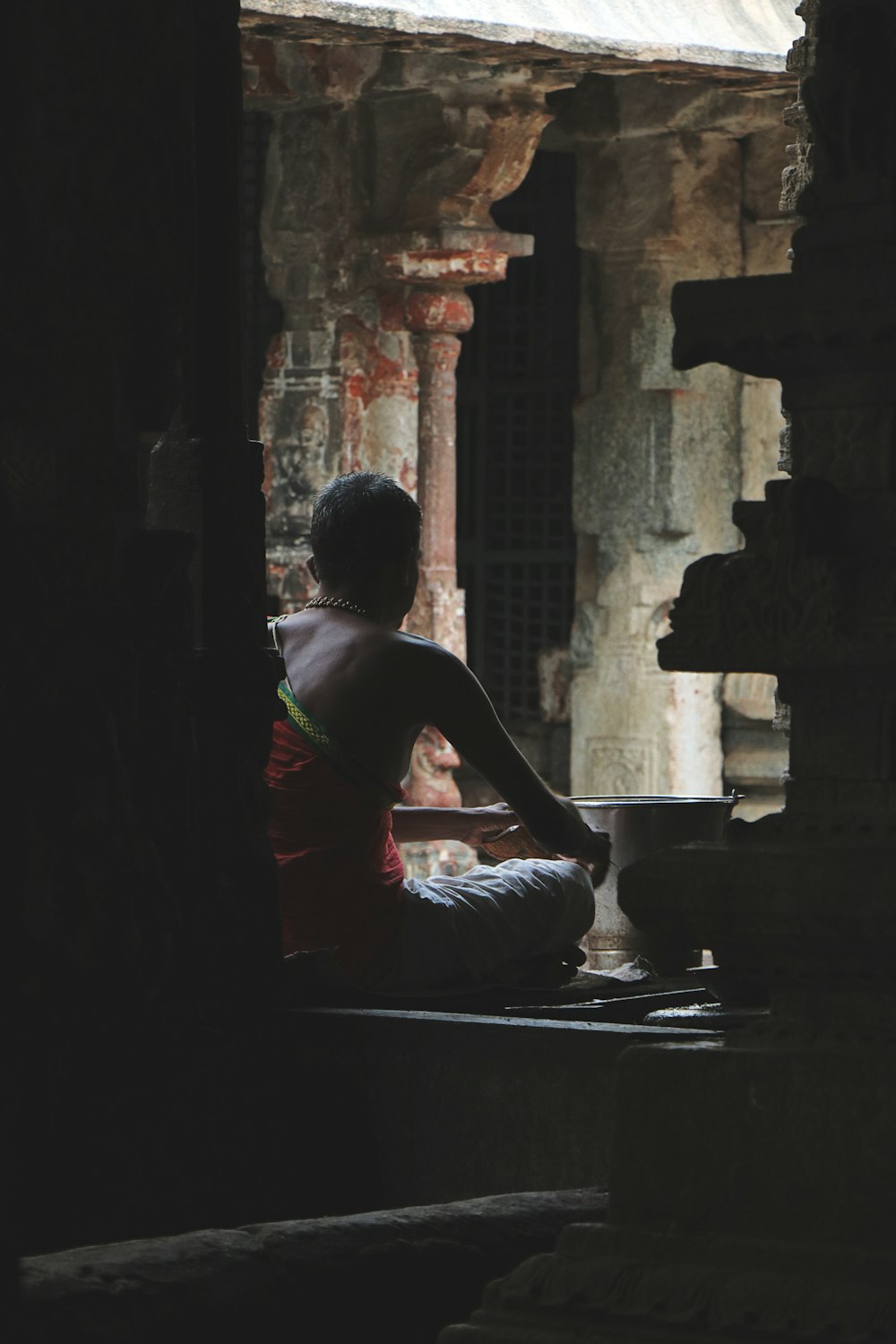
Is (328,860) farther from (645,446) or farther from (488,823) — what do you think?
(645,446)

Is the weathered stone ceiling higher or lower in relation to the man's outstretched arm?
higher

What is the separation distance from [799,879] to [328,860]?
2044mm

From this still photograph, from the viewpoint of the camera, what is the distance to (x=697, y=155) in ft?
39.5

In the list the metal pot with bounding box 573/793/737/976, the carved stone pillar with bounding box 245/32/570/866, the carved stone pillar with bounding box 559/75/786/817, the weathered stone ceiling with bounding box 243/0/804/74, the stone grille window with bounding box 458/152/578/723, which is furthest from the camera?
the stone grille window with bounding box 458/152/578/723

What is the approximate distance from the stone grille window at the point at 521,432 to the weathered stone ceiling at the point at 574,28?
2.14m

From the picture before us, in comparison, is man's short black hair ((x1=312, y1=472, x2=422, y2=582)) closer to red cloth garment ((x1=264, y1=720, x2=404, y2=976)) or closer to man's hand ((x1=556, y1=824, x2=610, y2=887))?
red cloth garment ((x1=264, y1=720, x2=404, y2=976))

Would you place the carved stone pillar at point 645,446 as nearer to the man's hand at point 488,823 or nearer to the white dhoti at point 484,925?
the man's hand at point 488,823

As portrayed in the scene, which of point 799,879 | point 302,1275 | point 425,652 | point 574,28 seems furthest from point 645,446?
point 799,879

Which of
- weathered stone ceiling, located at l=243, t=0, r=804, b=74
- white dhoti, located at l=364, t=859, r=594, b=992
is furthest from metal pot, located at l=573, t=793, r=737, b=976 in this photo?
weathered stone ceiling, located at l=243, t=0, r=804, b=74

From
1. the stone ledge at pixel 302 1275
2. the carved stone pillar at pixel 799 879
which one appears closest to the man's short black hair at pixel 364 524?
the stone ledge at pixel 302 1275

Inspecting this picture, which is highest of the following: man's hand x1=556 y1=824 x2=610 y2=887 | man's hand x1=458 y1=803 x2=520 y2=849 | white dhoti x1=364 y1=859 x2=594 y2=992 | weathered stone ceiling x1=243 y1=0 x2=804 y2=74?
weathered stone ceiling x1=243 y1=0 x2=804 y2=74

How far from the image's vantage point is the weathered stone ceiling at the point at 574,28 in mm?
9594

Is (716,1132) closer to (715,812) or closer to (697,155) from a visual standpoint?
(715,812)

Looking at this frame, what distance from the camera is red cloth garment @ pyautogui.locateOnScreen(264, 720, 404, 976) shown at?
4934mm
